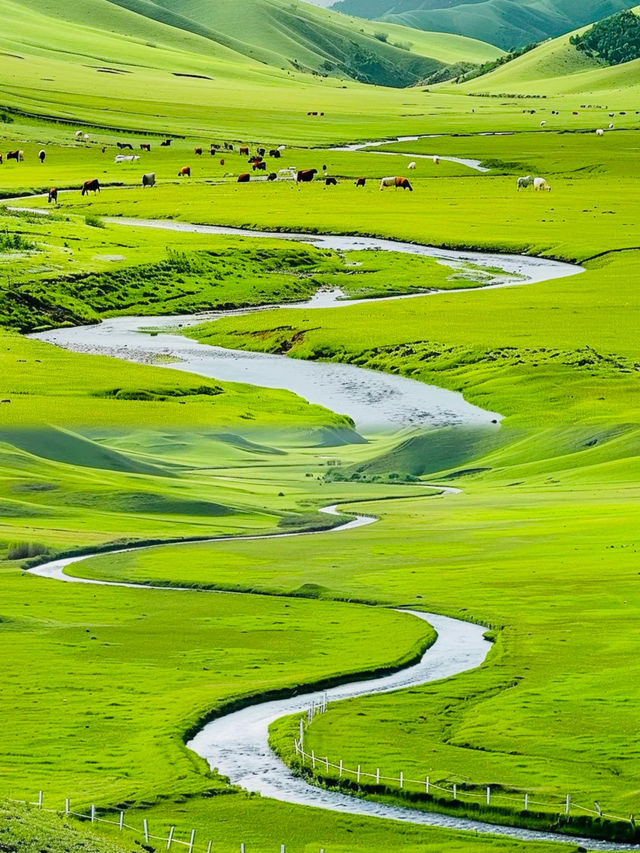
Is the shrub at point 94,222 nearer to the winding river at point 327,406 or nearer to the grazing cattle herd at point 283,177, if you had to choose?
the winding river at point 327,406

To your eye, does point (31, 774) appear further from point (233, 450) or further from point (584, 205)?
point (584, 205)

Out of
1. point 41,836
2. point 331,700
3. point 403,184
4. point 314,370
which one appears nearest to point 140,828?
point 41,836

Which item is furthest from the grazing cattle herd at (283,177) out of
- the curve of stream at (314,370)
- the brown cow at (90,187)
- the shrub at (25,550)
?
the shrub at (25,550)

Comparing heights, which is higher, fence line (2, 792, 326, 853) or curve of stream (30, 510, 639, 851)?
fence line (2, 792, 326, 853)

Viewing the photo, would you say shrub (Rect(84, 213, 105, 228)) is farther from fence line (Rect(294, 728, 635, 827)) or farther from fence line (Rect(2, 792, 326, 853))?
fence line (Rect(2, 792, 326, 853))

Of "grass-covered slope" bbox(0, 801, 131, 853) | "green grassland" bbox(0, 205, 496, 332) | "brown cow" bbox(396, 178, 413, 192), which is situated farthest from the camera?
"brown cow" bbox(396, 178, 413, 192)

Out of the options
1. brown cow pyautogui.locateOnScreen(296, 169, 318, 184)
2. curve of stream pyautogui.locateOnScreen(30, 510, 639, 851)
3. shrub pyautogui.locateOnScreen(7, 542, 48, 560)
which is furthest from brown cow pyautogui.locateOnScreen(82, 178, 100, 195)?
curve of stream pyautogui.locateOnScreen(30, 510, 639, 851)

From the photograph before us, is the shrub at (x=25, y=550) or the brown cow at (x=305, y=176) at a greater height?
the brown cow at (x=305, y=176)
